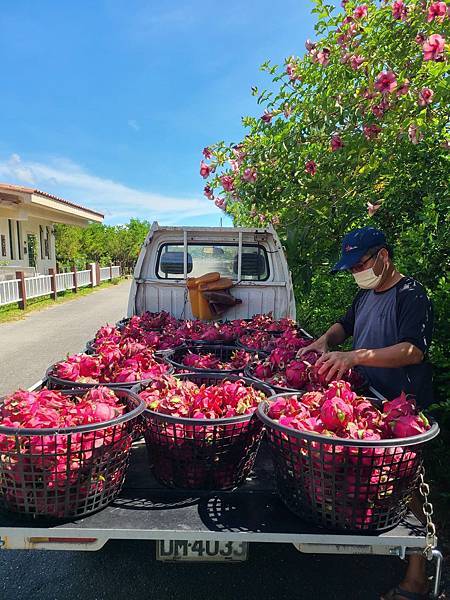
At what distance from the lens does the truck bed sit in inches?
64.6

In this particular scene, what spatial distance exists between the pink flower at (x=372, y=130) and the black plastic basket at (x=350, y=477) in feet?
8.88

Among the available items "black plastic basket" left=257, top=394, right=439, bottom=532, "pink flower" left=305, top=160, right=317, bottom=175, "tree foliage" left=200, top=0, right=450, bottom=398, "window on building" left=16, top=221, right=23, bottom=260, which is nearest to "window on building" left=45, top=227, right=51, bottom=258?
"window on building" left=16, top=221, right=23, bottom=260

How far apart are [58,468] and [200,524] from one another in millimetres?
592

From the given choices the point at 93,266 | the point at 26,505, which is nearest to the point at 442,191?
the point at 26,505

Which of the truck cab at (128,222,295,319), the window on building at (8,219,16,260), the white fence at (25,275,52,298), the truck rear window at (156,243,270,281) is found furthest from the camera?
the window on building at (8,219,16,260)

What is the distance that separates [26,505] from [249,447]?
3.16 ft

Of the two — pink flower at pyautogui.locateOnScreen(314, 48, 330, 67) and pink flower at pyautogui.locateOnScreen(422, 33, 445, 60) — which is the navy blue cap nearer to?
pink flower at pyautogui.locateOnScreen(422, 33, 445, 60)

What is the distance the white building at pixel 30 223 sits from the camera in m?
16.0

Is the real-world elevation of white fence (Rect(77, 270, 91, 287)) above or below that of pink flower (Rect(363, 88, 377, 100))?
below

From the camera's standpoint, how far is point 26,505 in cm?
168

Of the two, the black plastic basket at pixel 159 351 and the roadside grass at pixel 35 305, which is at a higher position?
the black plastic basket at pixel 159 351

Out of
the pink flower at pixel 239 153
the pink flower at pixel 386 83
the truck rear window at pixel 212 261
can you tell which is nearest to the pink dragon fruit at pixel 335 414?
the pink flower at pixel 386 83

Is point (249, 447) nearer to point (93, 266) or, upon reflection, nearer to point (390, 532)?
point (390, 532)

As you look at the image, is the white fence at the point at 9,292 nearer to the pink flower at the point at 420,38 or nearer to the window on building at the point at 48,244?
the window on building at the point at 48,244
